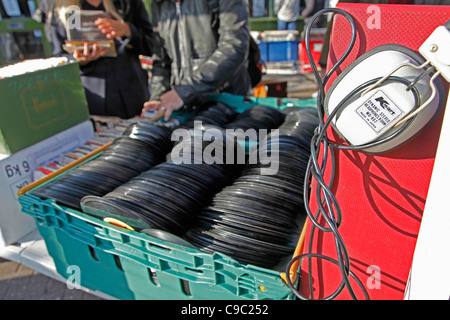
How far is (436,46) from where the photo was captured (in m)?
0.63

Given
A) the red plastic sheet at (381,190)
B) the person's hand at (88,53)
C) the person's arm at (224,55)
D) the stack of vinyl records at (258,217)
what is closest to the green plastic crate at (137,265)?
the stack of vinyl records at (258,217)

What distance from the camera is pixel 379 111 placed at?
699mm

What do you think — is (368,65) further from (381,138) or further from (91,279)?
(91,279)

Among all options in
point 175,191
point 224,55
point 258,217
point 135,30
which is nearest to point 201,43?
point 224,55

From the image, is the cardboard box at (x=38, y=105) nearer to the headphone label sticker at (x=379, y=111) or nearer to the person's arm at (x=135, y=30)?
the person's arm at (x=135, y=30)

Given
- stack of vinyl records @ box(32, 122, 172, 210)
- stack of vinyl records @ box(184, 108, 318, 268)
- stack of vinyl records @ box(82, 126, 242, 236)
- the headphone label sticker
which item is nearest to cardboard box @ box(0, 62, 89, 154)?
stack of vinyl records @ box(32, 122, 172, 210)

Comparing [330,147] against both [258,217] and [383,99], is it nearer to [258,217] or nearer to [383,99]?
[383,99]

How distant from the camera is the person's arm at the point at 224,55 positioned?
2293 millimetres

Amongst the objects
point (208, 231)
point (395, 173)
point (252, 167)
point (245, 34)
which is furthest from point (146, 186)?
point (245, 34)

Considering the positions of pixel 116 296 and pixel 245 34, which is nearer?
pixel 116 296

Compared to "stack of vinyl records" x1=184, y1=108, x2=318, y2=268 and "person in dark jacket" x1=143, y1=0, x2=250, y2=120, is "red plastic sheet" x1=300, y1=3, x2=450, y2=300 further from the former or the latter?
"person in dark jacket" x1=143, y1=0, x2=250, y2=120

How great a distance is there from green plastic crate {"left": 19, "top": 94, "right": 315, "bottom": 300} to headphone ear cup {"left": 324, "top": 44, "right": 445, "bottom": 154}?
546 millimetres
